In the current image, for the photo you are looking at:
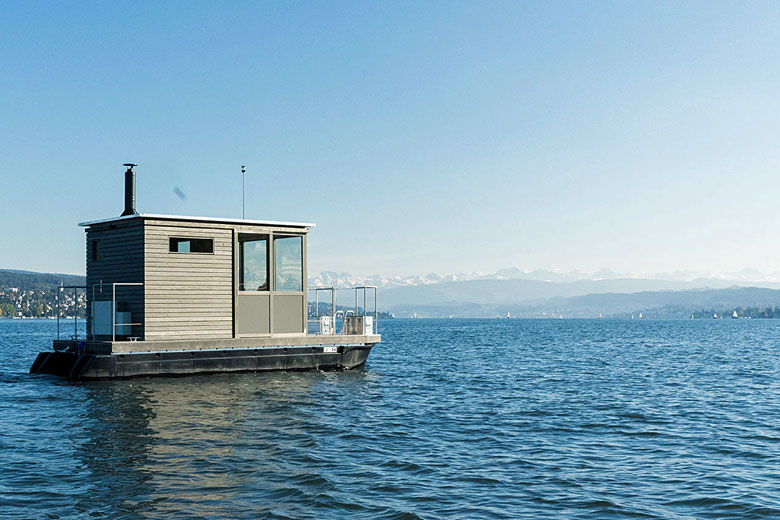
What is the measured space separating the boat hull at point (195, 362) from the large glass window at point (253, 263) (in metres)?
2.53

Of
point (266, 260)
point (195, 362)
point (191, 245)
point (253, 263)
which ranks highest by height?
point (191, 245)

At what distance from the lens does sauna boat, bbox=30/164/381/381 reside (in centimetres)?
2580

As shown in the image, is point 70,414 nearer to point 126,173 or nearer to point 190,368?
point 190,368

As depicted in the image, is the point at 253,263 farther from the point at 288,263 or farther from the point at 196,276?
the point at 196,276

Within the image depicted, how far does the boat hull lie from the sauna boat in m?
0.03

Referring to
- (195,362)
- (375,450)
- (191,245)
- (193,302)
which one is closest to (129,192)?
(191,245)

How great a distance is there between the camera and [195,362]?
2606 centimetres

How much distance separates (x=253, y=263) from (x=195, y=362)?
171 inches

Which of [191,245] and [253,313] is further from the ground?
[191,245]

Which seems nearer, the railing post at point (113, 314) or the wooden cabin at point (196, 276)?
the railing post at point (113, 314)

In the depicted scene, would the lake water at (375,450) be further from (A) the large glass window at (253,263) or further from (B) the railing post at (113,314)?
(A) the large glass window at (253,263)

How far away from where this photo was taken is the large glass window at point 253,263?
92.7ft

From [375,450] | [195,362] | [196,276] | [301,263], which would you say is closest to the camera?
[375,450]

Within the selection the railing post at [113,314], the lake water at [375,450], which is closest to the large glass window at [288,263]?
the lake water at [375,450]
